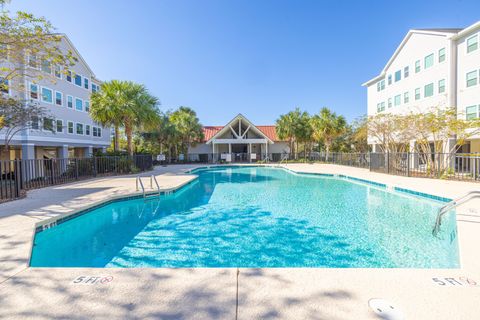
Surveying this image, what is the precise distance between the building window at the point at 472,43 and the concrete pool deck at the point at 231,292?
20.1 m

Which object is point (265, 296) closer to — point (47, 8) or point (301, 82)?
point (47, 8)

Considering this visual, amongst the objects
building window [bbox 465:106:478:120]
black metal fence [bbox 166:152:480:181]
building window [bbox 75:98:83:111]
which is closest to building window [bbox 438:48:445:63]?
building window [bbox 465:106:478:120]

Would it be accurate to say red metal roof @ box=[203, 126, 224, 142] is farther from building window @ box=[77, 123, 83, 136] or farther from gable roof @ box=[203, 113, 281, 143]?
building window @ box=[77, 123, 83, 136]

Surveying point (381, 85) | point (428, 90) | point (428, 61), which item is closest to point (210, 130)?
point (381, 85)

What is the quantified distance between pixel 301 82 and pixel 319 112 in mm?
4430

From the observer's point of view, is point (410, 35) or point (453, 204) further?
point (410, 35)

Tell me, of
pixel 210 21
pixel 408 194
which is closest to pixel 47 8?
pixel 210 21

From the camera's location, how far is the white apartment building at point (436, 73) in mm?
15805

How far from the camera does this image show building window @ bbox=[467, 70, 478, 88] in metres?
15.6

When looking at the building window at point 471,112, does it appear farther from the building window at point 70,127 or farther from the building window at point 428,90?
the building window at point 70,127

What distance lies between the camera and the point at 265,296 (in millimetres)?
2445

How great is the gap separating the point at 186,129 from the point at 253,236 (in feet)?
80.7

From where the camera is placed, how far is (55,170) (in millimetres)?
12305

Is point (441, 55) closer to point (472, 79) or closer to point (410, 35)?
point (472, 79)
